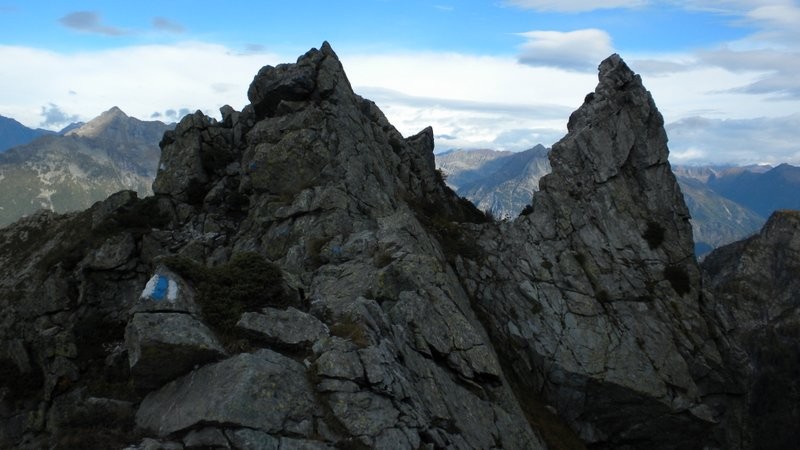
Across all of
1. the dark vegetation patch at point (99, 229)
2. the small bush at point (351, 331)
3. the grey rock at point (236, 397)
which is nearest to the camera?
the grey rock at point (236, 397)

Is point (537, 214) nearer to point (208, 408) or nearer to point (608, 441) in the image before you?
point (608, 441)

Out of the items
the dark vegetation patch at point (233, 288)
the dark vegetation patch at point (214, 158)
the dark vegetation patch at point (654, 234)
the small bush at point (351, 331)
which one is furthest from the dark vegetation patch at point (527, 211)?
the dark vegetation patch at point (233, 288)

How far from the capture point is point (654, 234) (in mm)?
47906

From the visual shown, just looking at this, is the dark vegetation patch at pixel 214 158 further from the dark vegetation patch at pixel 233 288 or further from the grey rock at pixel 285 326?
the grey rock at pixel 285 326

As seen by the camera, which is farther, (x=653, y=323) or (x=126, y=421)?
(x=653, y=323)

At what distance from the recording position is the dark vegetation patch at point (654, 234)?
47.5 meters

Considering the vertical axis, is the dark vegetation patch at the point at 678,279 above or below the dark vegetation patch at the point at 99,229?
below

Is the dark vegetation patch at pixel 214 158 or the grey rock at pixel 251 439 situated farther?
the dark vegetation patch at pixel 214 158

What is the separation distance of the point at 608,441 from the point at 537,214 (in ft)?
61.9

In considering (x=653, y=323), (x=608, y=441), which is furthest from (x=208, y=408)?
(x=653, y=323)

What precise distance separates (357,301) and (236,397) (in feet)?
26.9

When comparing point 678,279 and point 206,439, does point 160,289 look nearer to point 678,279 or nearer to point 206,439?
point 206,439

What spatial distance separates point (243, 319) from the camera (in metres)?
21.8

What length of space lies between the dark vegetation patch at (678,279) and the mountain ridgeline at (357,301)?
18cm
